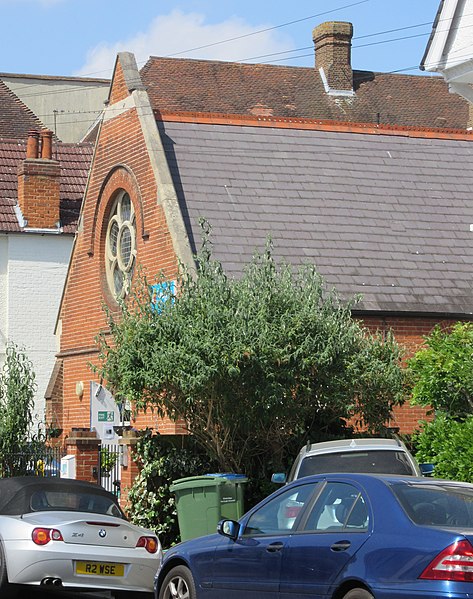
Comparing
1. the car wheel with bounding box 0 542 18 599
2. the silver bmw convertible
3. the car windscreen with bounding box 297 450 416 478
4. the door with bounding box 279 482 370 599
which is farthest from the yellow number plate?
the door with bounding box 279 482 370 599

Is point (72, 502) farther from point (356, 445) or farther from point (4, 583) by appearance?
point (356, 445)

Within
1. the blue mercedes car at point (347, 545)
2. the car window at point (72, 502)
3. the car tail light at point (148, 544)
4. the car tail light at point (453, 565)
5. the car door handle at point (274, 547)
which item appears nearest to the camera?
the car tail light at point (453, 565)

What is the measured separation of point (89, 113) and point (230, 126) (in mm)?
29749

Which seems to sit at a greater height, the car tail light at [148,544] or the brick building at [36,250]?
the brick building at [36,250]

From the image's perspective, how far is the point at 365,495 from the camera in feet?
30.5

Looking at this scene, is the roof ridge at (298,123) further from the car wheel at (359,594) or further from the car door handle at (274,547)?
the car wheel at (359,594)

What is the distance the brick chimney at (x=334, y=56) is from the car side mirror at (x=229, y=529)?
121 ft

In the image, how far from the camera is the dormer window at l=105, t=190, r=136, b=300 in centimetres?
2355

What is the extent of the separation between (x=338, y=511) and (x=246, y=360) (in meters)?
5.91

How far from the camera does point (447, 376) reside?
1655 centimetres

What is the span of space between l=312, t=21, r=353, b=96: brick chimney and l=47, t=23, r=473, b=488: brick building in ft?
68.6

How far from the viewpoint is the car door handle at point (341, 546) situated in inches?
356

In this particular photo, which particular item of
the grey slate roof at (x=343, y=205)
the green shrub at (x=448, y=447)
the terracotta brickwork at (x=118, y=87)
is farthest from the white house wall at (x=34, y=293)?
the green shrub at (x=448, y=447)

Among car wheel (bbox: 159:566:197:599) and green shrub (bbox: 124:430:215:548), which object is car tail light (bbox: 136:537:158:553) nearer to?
car wheel (bbox: 159:566:197:599)
